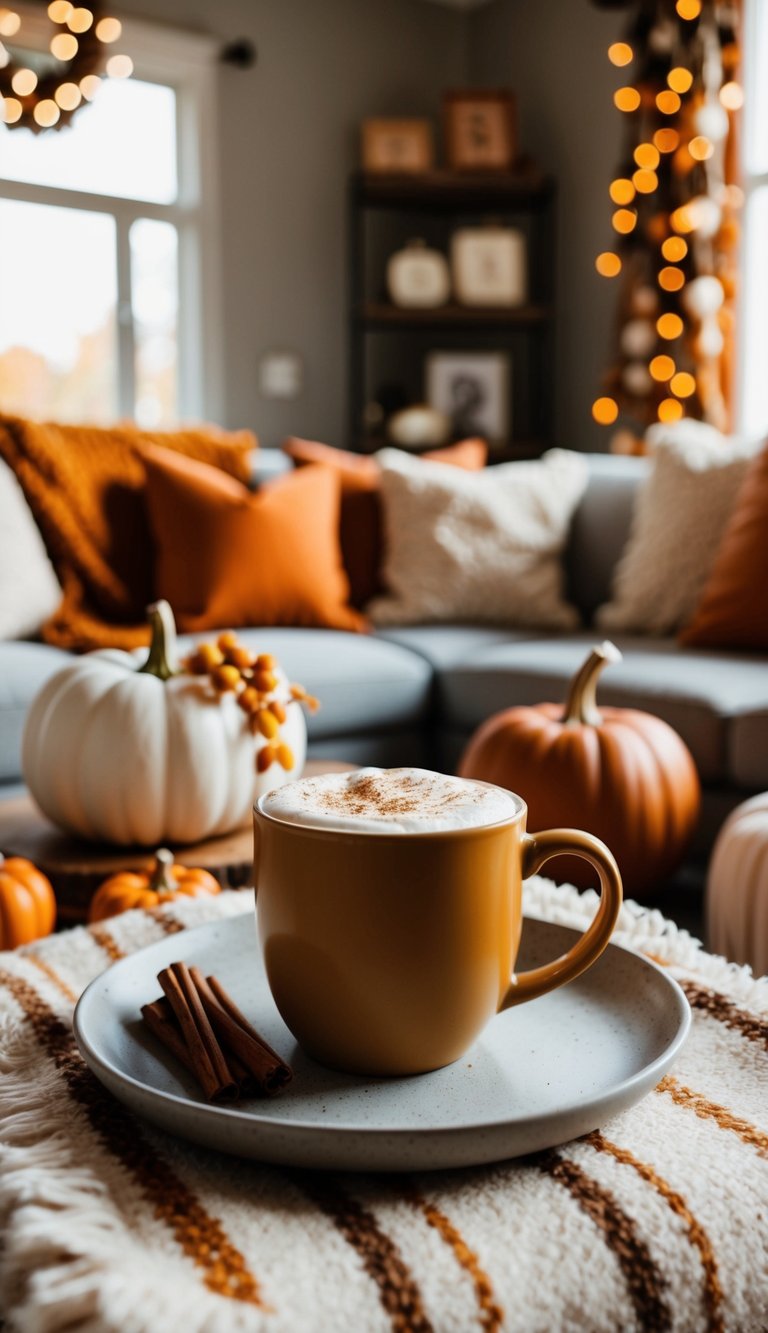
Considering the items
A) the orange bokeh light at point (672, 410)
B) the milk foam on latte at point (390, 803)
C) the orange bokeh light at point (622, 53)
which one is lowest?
the milk foam on latte at point (390, 803)

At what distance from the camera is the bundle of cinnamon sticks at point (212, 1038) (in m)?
0.51

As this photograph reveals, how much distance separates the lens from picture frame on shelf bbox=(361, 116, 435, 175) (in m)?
4.58

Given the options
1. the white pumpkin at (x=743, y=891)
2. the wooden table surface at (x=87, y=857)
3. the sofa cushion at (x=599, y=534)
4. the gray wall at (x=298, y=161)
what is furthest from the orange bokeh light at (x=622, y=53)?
the wooden table surface at (x=87, y=857)

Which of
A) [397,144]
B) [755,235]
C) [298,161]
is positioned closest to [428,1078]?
[755,235]

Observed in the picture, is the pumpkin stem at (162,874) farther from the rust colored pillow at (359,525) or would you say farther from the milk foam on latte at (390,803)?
the rust colored pillow at (359,525)

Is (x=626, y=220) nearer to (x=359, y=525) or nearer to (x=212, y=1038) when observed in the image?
(x=359, y=525)

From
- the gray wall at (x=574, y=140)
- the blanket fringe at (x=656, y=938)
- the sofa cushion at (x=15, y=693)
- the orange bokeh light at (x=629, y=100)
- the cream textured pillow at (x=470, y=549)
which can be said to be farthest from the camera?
the gray wall at (x=574, y=140)

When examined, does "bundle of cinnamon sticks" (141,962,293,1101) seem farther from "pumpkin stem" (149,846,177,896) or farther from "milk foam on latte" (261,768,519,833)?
"pumpkin stem" (149,846,177,896)

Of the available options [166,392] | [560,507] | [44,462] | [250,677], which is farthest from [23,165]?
[250,677]

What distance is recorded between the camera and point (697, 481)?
2646 millimetres

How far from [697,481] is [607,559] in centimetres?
35

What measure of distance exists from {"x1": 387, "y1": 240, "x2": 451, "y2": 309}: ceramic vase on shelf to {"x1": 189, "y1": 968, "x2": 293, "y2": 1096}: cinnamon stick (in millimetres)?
4243

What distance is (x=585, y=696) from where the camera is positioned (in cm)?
175

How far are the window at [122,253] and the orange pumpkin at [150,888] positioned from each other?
352cm
